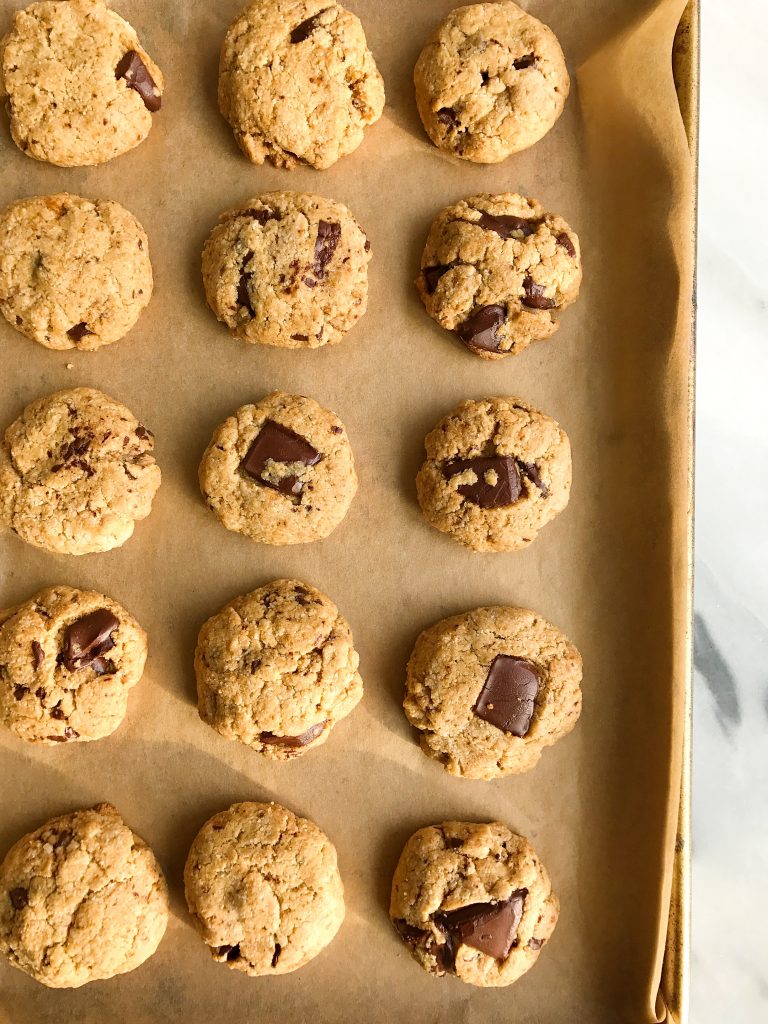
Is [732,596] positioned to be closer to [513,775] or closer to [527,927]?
[513,775]

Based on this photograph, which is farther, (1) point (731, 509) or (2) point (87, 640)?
(1) point (731, 509)

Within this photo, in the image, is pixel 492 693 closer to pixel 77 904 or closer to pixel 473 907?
pixel 473 907

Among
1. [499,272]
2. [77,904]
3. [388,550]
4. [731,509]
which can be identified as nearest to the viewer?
[77,904]

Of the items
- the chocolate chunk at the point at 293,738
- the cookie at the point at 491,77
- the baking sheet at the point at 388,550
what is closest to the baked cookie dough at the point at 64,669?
the baking sheet at the point at 388,550

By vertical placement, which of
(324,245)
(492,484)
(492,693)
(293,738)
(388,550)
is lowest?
(293,738)

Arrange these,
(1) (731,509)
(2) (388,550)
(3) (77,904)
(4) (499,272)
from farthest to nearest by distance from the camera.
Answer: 1. (1) (731,509)
2. (2) (388,550)
3. (4) (499,272)
4. (3) (77,904)

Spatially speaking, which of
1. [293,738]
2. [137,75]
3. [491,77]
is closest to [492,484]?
[293,738]

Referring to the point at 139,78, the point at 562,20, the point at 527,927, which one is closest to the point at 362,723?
the point at 527,927
